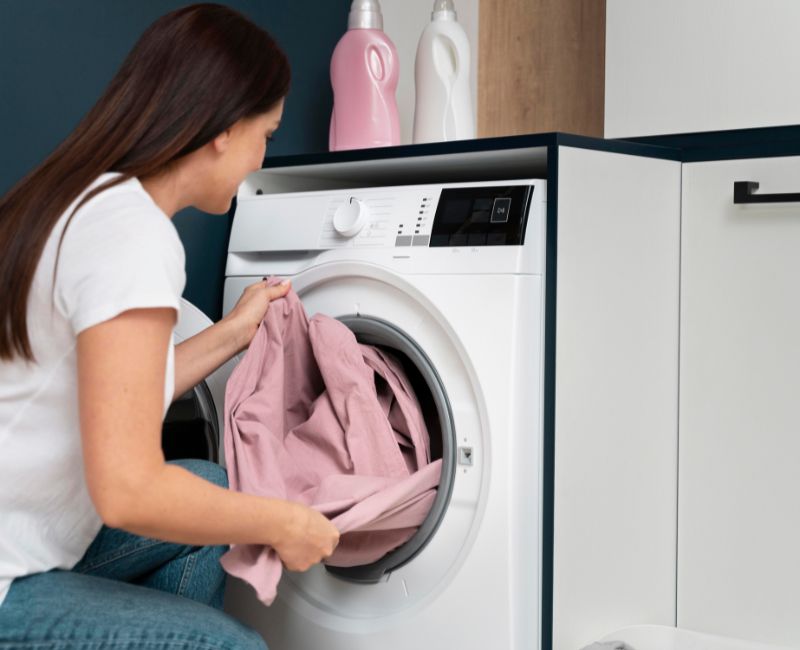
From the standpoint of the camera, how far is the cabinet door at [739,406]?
1.70 m

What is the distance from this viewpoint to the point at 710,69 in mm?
1915

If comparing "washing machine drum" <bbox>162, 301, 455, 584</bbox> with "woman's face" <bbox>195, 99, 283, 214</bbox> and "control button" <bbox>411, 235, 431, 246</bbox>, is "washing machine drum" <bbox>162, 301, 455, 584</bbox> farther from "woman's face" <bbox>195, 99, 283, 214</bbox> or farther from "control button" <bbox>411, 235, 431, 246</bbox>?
"woman's face" <bbox>195, 99, 283, 214</bbox>

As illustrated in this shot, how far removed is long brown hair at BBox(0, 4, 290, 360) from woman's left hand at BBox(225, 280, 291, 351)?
0.42 meters

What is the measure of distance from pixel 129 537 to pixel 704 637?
3.14 feet

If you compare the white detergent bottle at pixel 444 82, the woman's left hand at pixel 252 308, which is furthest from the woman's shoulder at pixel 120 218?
the white detergent bottle at pixel 444 82

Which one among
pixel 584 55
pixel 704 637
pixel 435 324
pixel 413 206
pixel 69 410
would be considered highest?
pixel 584 55

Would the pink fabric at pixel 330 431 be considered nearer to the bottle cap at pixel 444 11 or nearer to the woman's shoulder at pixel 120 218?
the woman's shoulder at pixel 120 218

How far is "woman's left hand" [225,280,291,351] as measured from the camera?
1595 millimetres

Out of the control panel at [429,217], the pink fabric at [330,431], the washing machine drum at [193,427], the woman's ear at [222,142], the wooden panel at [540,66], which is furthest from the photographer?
the wooden panel at [540,66]

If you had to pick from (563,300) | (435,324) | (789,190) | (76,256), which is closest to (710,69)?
(789,190)

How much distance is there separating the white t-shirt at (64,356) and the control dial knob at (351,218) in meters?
0.61

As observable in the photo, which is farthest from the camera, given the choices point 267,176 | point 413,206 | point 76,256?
point 267,176

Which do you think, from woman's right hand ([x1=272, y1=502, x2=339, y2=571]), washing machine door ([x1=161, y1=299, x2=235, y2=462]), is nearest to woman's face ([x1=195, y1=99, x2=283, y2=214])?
woman's right hand ([x1=272, y1=502, x2=339, y2=571])

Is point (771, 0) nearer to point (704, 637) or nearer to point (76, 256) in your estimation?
point (704, 637)
